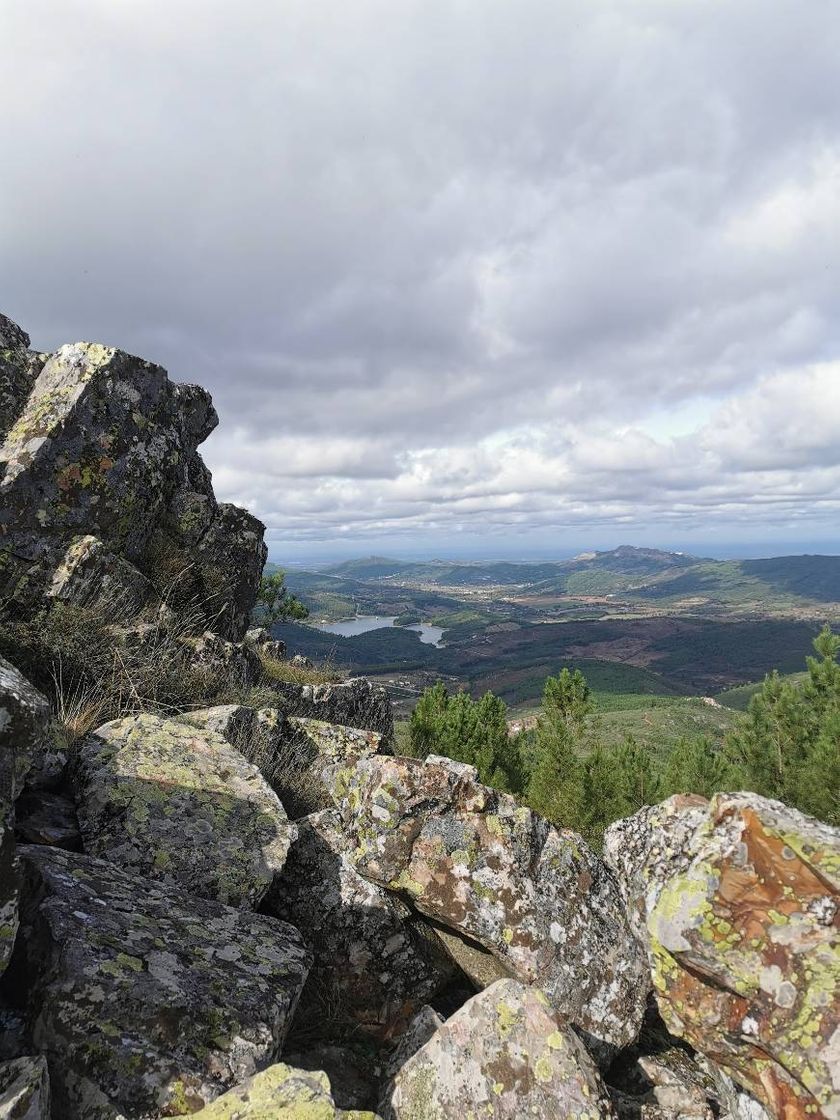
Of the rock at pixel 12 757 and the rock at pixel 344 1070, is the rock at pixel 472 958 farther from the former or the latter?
the rock at pixel 12 757

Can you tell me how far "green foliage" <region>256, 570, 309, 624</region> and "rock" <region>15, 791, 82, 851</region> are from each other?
25.3 m

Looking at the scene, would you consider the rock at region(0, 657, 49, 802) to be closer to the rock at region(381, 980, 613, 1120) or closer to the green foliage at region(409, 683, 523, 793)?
the rock at region(381, 980, 613, 1120)

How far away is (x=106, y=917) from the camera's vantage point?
493 centimetres

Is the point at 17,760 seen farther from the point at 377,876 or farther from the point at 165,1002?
the point at 377,876

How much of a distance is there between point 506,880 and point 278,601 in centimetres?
3083

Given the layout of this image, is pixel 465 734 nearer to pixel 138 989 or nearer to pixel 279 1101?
pixel 138 989

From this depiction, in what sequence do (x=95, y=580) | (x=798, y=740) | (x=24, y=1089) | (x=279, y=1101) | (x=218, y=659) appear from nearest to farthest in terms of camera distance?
(x=24, y=1089) < (x=279, y=1101) < (x=95, y=580) < (x=218, y=659) < (x=798, y=740)

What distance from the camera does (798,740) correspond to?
76.3 ft

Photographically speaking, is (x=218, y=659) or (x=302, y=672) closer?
(x=218, y=659)

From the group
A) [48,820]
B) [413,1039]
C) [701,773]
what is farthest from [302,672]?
[701,773]

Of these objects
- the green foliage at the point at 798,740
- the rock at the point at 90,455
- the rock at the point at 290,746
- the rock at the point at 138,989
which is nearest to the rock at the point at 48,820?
the rock at the point at 138,989

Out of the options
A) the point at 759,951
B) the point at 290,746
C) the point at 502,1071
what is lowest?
the point at 502,1071

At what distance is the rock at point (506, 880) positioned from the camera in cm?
639

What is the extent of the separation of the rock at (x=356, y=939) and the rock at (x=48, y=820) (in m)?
2.51
